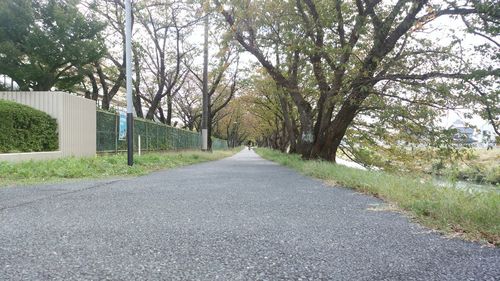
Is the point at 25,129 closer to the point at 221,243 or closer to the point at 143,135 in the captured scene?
the point at 143,135

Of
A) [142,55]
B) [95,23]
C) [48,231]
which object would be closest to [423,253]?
[48,231]

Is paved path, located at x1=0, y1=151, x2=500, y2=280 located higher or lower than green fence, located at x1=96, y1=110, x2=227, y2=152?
lower

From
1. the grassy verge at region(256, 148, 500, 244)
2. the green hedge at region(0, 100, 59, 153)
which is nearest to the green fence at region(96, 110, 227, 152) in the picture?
the green hedge at region(0, 100, 59, 153)

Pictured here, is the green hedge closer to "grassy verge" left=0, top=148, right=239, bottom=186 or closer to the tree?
"grassy verge" left=0, top=148, right=239, bottom=186

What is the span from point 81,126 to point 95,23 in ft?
28.9

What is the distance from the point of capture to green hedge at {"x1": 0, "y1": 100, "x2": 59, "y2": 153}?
413 inches

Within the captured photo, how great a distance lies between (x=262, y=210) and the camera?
4820 mm

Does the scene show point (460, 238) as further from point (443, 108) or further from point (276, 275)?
point (443, 108)

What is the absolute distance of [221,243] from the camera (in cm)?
320

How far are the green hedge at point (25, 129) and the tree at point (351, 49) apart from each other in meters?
6.92

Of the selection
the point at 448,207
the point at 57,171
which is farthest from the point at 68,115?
the point at 448,207

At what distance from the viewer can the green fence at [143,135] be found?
15133mm

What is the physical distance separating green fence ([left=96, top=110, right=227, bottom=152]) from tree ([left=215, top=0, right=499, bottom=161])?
252 inches

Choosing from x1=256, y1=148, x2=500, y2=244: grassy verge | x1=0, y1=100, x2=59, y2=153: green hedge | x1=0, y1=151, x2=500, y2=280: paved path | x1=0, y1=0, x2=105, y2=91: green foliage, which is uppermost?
x1=0, y1=0, x2=105, y2=91: green foliage
